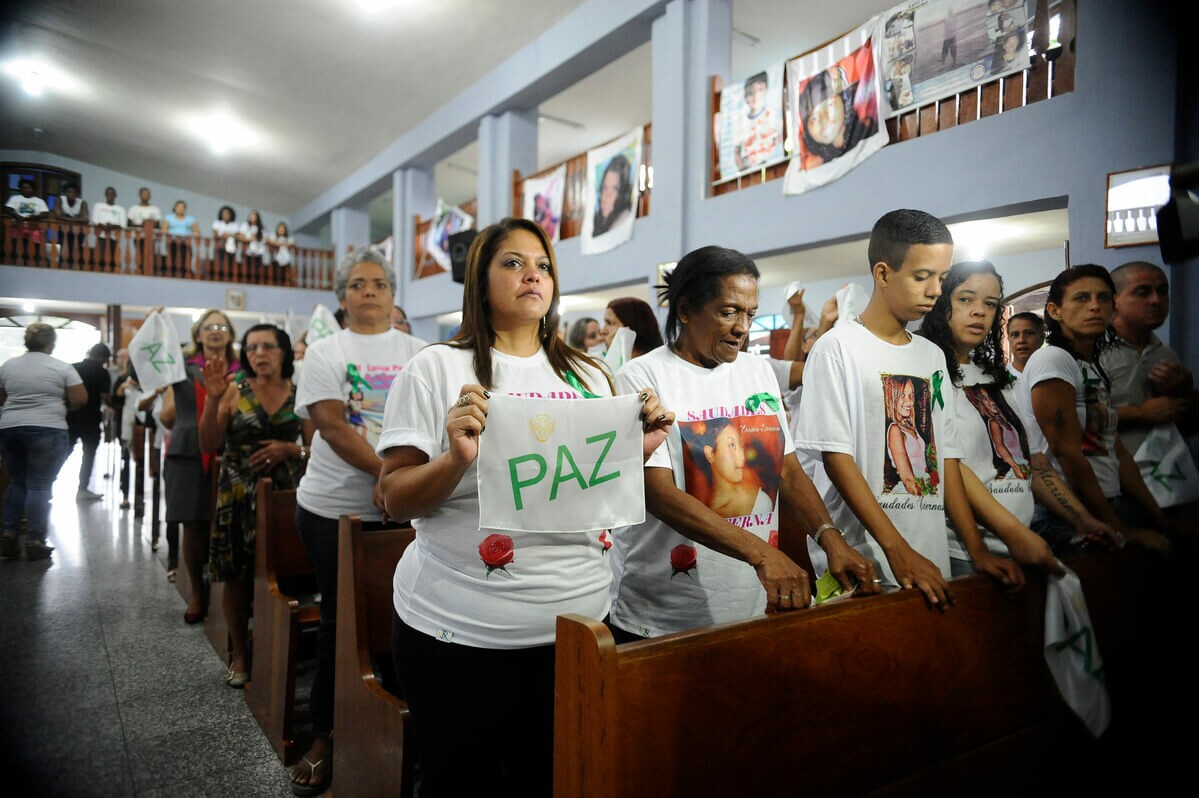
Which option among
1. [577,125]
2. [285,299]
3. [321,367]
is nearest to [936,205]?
[321,367]

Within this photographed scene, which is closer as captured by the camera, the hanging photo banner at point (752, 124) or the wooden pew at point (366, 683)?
the wooden pew at point (366, 683)

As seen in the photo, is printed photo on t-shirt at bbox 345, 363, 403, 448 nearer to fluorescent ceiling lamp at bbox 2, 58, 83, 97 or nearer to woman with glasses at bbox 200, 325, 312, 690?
woman with glasses at bbox 200, 325, 312, 690

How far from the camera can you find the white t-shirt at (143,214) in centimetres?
929

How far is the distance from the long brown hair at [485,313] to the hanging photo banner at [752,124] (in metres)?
3.85

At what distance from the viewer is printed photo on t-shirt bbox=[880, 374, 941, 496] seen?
1.69 meters

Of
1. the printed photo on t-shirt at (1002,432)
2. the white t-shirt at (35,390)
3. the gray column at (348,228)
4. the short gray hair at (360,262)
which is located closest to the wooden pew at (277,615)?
the short gray hair at (360,262)

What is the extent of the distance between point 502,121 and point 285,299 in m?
6.56

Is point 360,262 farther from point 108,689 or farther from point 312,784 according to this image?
point 108,689

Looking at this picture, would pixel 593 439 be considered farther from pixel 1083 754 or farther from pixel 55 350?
pixel 1083 754

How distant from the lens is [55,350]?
1059mm

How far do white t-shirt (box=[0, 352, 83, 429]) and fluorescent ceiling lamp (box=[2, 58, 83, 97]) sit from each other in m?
0.39

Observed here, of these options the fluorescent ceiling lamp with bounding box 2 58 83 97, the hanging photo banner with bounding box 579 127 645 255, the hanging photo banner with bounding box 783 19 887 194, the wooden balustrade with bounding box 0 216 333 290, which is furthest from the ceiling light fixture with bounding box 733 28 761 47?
the fluorescent ceiling lamp with bounding box 2 58 83 97

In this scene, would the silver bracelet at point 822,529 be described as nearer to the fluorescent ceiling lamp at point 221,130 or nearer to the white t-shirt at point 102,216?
the white t-shirt at point 102,216

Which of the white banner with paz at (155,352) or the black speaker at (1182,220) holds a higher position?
the black speaker at (1182,220)
